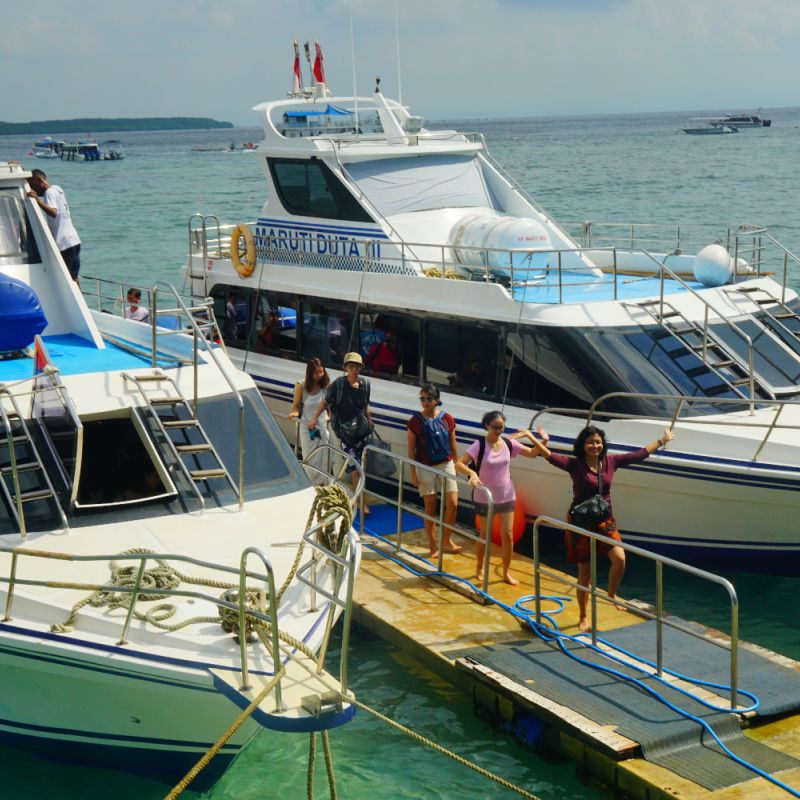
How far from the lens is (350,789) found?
7109mm

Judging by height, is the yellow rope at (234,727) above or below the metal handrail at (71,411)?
below

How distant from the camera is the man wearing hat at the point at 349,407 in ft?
32.7

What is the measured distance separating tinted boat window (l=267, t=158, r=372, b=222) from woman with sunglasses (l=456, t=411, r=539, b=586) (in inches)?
180

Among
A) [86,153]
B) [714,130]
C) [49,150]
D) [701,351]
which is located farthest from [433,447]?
[714,130]

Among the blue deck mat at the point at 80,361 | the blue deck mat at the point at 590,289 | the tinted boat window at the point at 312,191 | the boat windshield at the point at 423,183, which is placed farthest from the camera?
the boat windshield at the point at 423,183

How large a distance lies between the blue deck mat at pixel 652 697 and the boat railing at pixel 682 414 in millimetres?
2167

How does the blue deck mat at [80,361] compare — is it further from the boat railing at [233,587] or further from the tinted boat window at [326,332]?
the tinted boat window at [326,332]

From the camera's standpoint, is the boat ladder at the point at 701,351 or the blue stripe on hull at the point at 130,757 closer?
the blue stripe on hull at the point at 130,757

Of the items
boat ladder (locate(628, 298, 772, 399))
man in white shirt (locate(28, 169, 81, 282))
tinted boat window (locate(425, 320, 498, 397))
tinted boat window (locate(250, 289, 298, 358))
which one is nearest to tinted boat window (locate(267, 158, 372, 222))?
tinted boat window (locate(250, 289, 298, 358))

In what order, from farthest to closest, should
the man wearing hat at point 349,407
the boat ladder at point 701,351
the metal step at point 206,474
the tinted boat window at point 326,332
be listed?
the tinted boat window at point 326,332 → the boat ladder at point 701,351 → the man wearing hat at point 349,407 → the metal step at point 206,474

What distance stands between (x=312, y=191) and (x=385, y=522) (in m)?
4.54

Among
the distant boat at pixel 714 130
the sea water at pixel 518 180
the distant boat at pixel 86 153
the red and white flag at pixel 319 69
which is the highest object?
the distant boat at pixel 714 130

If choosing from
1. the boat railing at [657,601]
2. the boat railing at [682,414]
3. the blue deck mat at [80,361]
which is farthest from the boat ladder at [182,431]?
the boat railing at [682,414]

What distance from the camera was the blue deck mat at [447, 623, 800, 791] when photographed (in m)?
6.50
